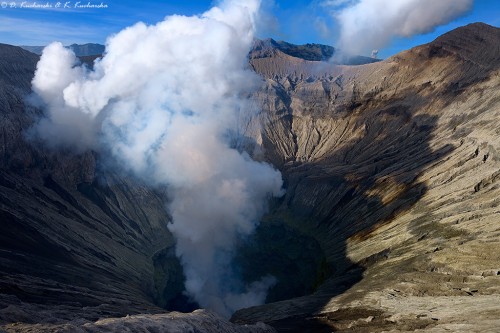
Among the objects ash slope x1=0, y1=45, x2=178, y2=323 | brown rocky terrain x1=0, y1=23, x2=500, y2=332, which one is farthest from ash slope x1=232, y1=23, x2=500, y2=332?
ash slope x1=0, y1=45, x2=178, y2=323

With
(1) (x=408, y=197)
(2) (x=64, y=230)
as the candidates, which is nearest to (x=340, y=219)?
(1) (x=408, y=197)

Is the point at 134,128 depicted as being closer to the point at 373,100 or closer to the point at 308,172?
the point at 308,172

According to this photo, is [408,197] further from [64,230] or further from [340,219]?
[64,230]

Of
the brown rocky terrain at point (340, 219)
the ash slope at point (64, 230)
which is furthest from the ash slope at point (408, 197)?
the ash slope at point (64, 230)

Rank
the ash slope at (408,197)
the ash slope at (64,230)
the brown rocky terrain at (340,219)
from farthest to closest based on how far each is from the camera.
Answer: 1. the ash slope at (64,230)
2. the ash slope at (408,197)
3. the brown rocky terrain at (340,219)

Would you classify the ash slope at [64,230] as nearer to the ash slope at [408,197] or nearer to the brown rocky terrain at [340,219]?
the brown rocky terrain at [340,219]

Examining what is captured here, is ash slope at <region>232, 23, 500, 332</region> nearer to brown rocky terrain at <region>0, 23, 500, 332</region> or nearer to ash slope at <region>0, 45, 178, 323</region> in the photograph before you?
brown rocky terrain at <region>0, 23, 500, 332</region>
